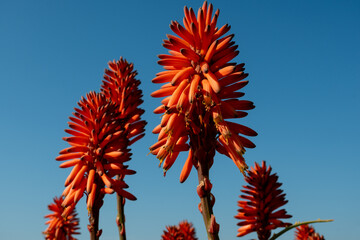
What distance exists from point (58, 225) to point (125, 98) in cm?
564

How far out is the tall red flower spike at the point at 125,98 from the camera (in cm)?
533

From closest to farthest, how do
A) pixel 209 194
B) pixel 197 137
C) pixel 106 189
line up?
pixel 209 194, pixel 197 137, pixel 106 189

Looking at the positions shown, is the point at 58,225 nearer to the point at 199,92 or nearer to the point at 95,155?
the point at 95,155

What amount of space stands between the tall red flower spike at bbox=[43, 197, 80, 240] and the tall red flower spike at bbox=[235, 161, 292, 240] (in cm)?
547

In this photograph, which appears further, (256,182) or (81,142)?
(256,182)

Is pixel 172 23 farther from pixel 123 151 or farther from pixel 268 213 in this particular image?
pixel 268 213

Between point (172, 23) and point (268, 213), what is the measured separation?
412cm

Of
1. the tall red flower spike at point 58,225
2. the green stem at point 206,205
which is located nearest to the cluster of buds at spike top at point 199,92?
the green stem at point 206,205

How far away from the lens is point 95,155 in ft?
16.7

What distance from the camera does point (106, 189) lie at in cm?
474

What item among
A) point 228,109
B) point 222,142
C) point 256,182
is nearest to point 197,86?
point 228,109

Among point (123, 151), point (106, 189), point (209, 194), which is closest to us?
point (209, 194)

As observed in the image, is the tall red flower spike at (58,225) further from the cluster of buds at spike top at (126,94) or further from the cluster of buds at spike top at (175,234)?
the cluster of buds at spike top at (126,94)

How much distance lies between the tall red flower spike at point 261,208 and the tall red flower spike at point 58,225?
5.47 meters
